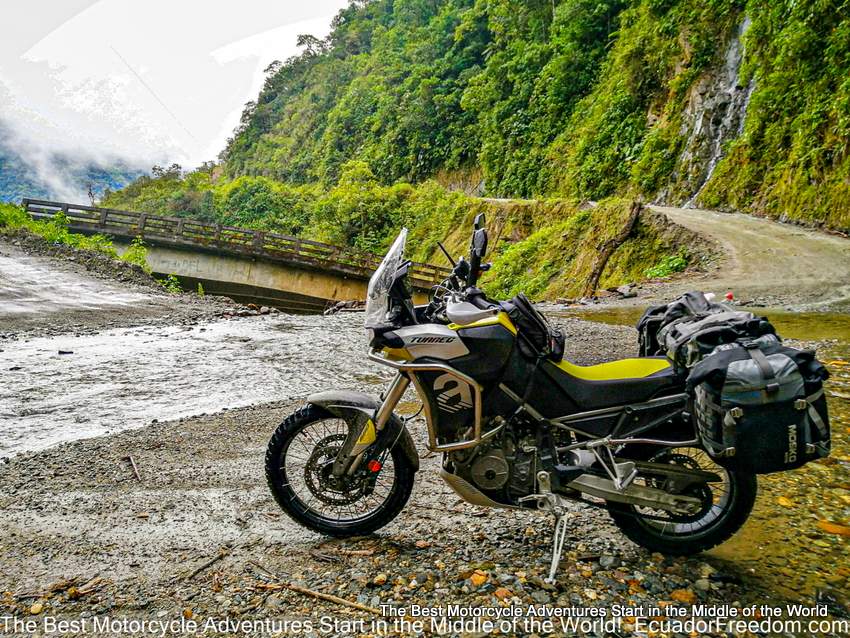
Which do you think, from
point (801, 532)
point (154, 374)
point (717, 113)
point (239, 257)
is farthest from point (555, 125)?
point (801, 532)

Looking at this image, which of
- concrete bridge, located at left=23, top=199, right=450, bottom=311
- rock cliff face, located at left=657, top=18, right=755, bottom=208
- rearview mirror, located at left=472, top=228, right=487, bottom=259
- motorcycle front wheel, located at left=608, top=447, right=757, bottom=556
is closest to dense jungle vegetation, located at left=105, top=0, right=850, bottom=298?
rock cliff face, located at left=657, top=18, right=755, bottom=208

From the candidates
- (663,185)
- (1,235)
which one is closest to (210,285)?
(1,235)

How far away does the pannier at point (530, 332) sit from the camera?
2.60 m

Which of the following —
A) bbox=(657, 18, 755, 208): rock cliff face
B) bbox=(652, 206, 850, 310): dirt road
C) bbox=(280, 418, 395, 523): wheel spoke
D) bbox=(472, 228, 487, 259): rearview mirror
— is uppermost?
bbox=(657, 18, 755, 208): rock cliff face

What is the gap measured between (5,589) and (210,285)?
24.0m

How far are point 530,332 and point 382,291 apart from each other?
0.73 meters

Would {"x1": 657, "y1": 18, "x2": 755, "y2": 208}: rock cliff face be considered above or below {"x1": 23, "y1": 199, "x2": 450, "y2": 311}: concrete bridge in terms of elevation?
above

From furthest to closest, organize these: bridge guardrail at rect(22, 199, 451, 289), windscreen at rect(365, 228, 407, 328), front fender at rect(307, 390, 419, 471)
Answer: bridge guardrail at rect(22, 199, 451, 289)
front fender at rect(307, 390, 419, 471)
windscreen at rect(365, 228, 407, 328)

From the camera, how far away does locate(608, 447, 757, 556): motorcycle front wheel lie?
8.61ft

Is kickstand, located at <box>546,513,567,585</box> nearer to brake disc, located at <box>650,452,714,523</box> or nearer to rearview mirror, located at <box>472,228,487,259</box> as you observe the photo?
brake disc, located at <box>650,452,714,523</box>

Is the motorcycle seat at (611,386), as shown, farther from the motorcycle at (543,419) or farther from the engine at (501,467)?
the engine at (501,467)

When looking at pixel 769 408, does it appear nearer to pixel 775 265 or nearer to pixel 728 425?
pixel 728 425

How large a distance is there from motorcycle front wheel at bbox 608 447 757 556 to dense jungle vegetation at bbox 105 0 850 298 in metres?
12.0

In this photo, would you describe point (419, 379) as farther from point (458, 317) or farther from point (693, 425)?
point (693, 425)
